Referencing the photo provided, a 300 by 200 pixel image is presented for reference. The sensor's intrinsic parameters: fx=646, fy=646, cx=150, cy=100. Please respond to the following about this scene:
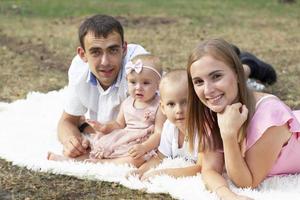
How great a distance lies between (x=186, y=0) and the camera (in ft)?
47.5

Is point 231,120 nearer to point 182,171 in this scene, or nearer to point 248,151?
point 248,151

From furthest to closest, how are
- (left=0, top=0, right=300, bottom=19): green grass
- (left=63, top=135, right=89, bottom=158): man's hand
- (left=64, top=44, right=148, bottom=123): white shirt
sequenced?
1. (left=0, top=0, right=300, bottom=19): green grass
2. (left=64, top=44, right=148, bottom=123): white shirt
3. (left=63, top=135, right=89, bottom=158): man's hand

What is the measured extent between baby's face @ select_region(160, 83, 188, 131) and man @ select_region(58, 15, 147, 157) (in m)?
0.61

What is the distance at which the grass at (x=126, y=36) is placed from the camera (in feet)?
12.5

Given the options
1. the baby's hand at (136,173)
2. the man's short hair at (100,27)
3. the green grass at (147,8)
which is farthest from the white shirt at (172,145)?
the green grass at (147,8)

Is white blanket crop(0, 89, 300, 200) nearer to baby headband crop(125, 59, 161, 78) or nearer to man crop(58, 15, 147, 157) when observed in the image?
man crop(58, 15, 147, 157)

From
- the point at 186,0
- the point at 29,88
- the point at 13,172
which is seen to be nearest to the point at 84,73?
the point at 13,172

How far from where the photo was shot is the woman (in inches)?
133

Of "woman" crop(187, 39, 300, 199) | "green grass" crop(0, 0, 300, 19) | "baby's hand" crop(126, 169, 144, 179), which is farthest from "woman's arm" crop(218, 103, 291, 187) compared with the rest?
"green grass" crop(0, 0, 300, 19)

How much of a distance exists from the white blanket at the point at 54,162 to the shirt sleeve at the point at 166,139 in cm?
8

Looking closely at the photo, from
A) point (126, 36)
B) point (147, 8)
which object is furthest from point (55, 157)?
point (147, 8)

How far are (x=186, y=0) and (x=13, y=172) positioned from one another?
10.9 metres

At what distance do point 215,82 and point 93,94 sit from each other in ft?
4.82

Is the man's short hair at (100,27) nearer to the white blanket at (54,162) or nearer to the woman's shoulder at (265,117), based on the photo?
the white blanket at (54,162)
